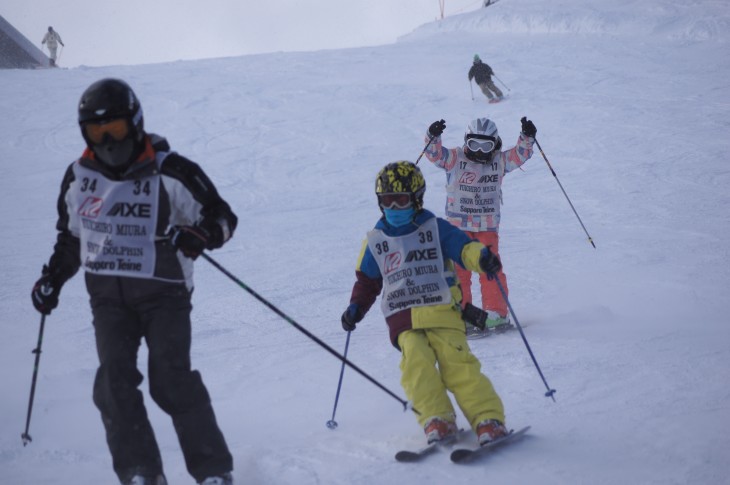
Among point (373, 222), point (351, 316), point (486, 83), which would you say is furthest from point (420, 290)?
point (486, 83)

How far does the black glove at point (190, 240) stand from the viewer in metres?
3.22

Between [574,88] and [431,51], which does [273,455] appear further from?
[431,51]

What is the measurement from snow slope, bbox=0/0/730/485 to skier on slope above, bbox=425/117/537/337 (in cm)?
80

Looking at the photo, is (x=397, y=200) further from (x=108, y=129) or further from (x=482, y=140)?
(x=482, y=140)

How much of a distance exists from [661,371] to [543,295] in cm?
290

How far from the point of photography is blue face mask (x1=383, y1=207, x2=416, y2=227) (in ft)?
14.1

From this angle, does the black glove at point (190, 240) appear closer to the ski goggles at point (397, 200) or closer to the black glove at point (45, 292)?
the black glove at point (45, 292)

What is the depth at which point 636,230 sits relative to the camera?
10.4 m

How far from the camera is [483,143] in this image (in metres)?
6.85

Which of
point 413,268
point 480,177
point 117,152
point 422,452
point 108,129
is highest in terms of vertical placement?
point 108,129

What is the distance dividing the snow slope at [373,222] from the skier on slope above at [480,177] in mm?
796

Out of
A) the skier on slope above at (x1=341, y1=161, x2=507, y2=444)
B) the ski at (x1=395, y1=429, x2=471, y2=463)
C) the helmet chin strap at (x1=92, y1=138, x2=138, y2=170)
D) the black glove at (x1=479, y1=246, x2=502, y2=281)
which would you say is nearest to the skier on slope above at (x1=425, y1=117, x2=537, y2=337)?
the skier on slope above at (x1=341, y1=161, x2=507, y2=444)

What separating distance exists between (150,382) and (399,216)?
168 cm

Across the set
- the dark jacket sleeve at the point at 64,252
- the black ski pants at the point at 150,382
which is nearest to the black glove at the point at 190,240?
the black ski pants at the point at 150,382
